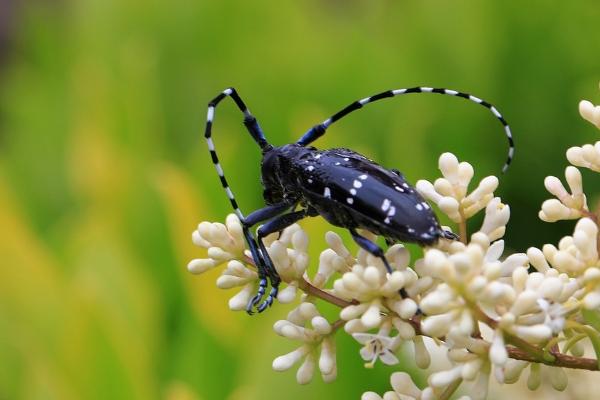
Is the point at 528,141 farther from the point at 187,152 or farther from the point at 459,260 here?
the point at 459,260

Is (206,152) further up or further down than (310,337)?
further down

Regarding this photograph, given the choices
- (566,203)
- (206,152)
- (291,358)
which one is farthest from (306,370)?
(206,152)

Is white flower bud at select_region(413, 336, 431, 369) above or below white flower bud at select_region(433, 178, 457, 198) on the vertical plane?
below

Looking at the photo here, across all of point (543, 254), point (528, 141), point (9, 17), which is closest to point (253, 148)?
point (528, 141)

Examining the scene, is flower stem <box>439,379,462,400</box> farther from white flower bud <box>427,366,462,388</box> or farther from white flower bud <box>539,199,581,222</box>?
white flower bud <box>539,199,581,222</box>

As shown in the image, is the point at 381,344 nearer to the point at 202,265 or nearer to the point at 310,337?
the point at 310,337

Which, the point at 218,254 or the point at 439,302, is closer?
the point at 439,302

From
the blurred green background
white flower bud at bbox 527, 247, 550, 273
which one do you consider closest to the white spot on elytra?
white flower bud at bbox 527, 247, 550, 273
